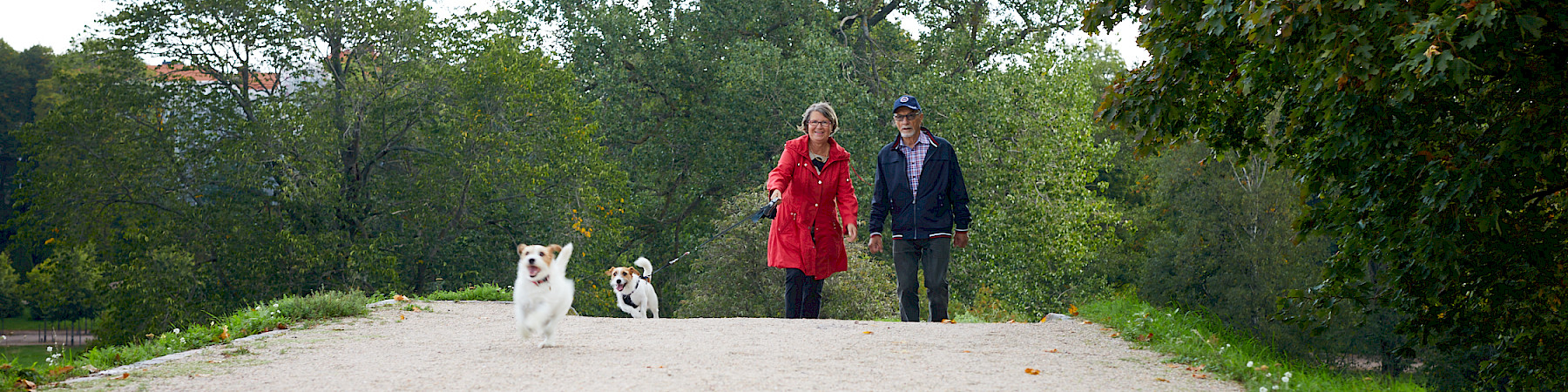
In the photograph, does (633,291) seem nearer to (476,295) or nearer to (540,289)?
(476,295)

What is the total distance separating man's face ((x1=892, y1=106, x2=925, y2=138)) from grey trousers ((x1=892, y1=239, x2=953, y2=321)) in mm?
719

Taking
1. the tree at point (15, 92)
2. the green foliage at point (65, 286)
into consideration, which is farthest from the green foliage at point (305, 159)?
the tree at point (15, 92)

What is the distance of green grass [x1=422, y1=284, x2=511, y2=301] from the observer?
10398mm

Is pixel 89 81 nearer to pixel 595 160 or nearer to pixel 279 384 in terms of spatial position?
pixel 595 160

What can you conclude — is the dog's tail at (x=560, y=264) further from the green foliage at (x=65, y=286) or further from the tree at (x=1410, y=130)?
the green foliage at (x=65, y=286)

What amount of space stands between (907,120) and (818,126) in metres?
0.59

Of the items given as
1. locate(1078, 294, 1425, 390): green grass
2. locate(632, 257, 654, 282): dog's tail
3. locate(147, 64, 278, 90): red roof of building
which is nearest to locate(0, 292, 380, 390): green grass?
locate(632, 257, 654, 282): dog's tail

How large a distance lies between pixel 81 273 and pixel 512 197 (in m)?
11.1

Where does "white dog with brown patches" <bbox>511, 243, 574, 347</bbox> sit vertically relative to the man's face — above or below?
below

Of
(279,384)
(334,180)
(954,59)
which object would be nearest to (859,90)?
(954,59)

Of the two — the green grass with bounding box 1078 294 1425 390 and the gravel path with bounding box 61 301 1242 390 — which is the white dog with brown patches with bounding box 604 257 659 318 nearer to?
the gravel path with bounding box 61 301 1242 390

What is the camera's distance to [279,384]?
5035 mm

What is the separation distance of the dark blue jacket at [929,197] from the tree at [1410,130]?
1.12 meters

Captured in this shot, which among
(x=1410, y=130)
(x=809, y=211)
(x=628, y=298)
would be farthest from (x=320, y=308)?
(x=1410, y=130)
